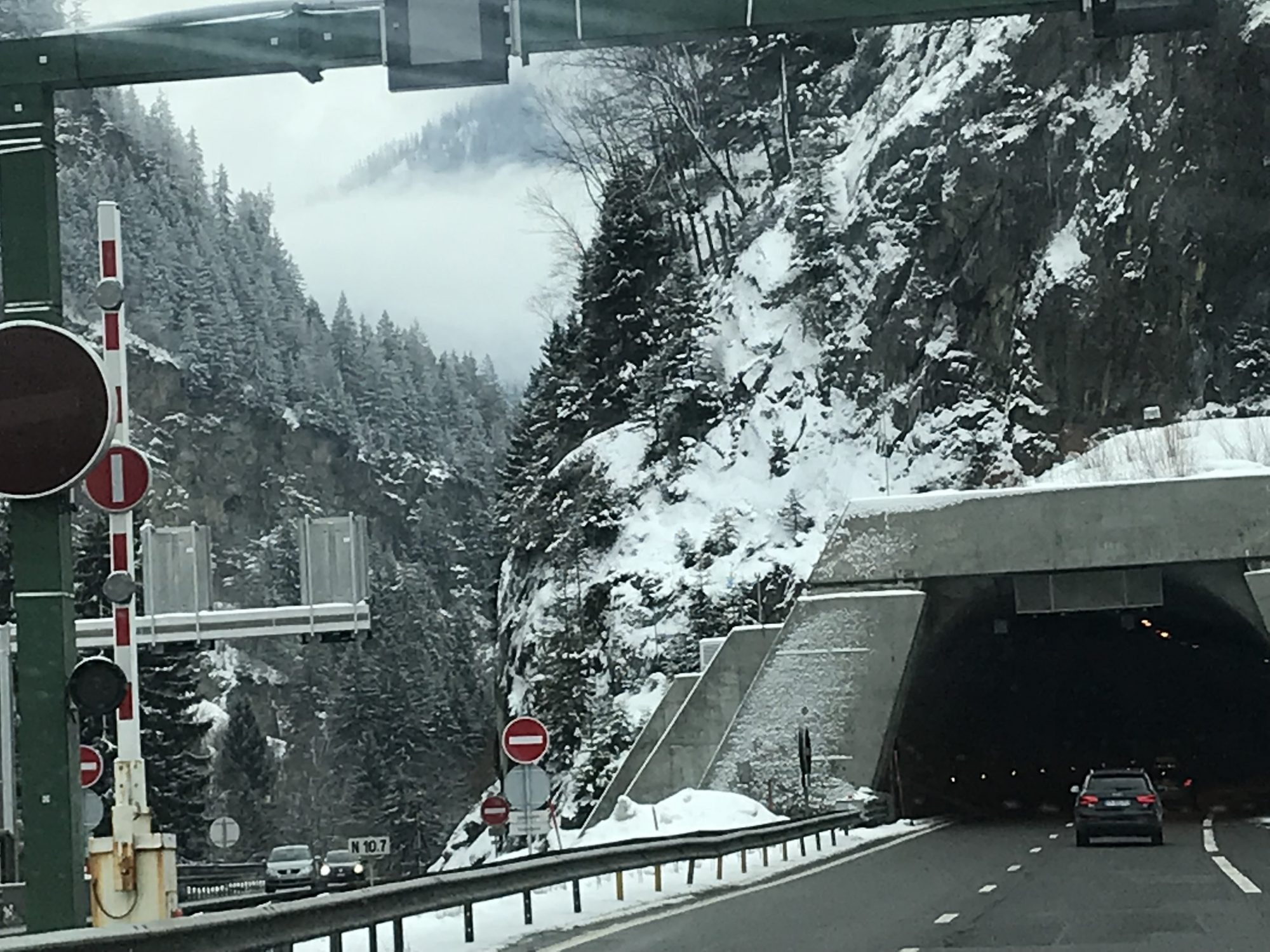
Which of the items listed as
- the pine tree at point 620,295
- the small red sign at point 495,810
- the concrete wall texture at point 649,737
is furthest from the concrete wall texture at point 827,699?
the pine tree at point 620,295

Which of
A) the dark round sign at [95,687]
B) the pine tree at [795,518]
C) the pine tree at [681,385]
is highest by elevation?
the pine tree at [681,385]

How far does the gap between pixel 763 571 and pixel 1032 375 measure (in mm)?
11350

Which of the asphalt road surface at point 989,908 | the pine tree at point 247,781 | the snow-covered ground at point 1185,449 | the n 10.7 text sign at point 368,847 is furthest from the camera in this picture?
the pine tree at point 247,781

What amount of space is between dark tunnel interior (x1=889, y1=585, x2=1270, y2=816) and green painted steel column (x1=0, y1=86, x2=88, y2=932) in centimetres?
3604

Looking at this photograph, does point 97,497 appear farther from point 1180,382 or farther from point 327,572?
point 1180,382

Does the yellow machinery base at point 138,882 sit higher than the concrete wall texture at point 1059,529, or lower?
lower

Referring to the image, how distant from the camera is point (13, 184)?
12469 millimetres

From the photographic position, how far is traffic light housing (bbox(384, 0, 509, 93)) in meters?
12.6

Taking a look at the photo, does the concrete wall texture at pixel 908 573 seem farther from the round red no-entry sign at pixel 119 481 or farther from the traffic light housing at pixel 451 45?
Answer: the traffic light housing at pixel 451 45

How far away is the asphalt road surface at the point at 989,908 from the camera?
16125 millimetres

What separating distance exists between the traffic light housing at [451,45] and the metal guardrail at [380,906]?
5227 mm

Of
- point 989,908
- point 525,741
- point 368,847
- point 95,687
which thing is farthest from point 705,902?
point 368,847

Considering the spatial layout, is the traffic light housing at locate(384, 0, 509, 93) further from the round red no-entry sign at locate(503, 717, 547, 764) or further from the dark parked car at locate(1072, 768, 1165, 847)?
the dark parked car at locate(1072, 768, 1165, 847)

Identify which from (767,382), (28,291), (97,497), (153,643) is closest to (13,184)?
(28,291)
